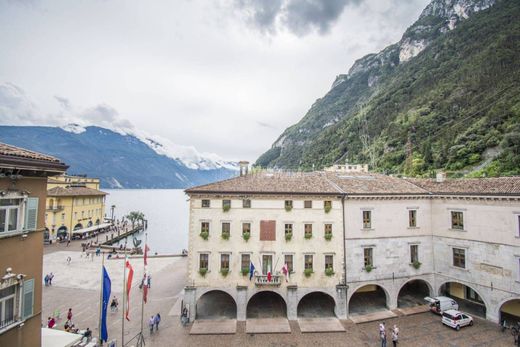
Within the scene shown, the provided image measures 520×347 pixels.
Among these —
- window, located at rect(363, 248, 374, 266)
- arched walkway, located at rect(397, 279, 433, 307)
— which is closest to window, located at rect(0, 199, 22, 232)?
window, located at rect(363, 248, 374, 266)

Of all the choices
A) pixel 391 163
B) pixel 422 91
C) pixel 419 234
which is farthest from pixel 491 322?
pixel 422 91

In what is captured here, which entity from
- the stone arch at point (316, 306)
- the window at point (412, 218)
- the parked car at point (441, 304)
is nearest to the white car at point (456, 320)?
the parked car at point (441, 304)

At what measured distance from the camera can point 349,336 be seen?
72.0ft

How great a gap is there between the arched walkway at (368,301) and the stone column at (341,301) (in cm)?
137

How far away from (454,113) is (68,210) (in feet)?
344

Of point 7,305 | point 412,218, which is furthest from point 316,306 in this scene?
point 7,305

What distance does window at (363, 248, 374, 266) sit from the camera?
26.3 m

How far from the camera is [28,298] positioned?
37.7ft

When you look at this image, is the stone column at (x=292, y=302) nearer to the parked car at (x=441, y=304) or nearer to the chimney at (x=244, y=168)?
the parked car at (x=441, y=304)

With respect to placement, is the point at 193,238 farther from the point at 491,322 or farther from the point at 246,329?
the point at 491,322

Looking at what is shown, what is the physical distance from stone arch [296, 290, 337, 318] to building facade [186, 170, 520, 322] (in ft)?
3.01

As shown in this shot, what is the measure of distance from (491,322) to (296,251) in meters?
17.7

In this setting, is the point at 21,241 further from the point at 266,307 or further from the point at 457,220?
the point at 457,220

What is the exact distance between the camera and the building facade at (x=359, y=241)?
2370 centimetres
